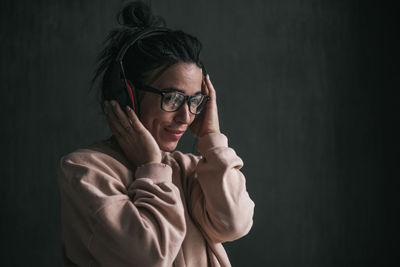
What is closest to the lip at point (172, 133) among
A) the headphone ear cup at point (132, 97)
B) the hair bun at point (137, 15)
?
the headphone ear cup at point (132, 97)

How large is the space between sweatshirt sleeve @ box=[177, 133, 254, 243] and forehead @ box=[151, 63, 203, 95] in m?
0.17

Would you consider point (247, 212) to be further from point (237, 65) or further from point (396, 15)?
point (396, 15)

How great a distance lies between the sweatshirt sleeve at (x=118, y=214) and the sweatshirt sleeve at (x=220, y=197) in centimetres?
13

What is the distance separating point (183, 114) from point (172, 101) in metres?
0.05

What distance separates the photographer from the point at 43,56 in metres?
1.57

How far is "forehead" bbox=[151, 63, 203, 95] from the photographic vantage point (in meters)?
1.03

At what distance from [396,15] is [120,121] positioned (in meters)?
1.71

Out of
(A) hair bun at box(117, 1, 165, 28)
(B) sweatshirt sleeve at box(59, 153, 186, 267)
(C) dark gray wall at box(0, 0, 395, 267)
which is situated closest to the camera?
(B) sweatshirt sleeve at box(59, 153, 186, 267)

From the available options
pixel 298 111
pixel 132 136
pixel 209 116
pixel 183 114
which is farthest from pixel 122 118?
pixel 298 111

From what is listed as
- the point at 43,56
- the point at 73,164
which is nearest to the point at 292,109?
the point at 43,56

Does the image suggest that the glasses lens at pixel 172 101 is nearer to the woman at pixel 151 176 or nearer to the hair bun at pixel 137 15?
the woman at pixel 151 176

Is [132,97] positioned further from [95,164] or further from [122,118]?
[95,164]

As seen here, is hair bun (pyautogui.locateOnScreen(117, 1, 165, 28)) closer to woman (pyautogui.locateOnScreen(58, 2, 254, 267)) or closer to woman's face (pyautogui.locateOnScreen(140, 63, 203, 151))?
woman (pyautogui.locateOnScreen(58, 2, 254, 267))

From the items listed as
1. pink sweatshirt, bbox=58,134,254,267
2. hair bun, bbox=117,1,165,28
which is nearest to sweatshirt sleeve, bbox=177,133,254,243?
Result: pink sweatshirt, bbox=58,134,254,267
